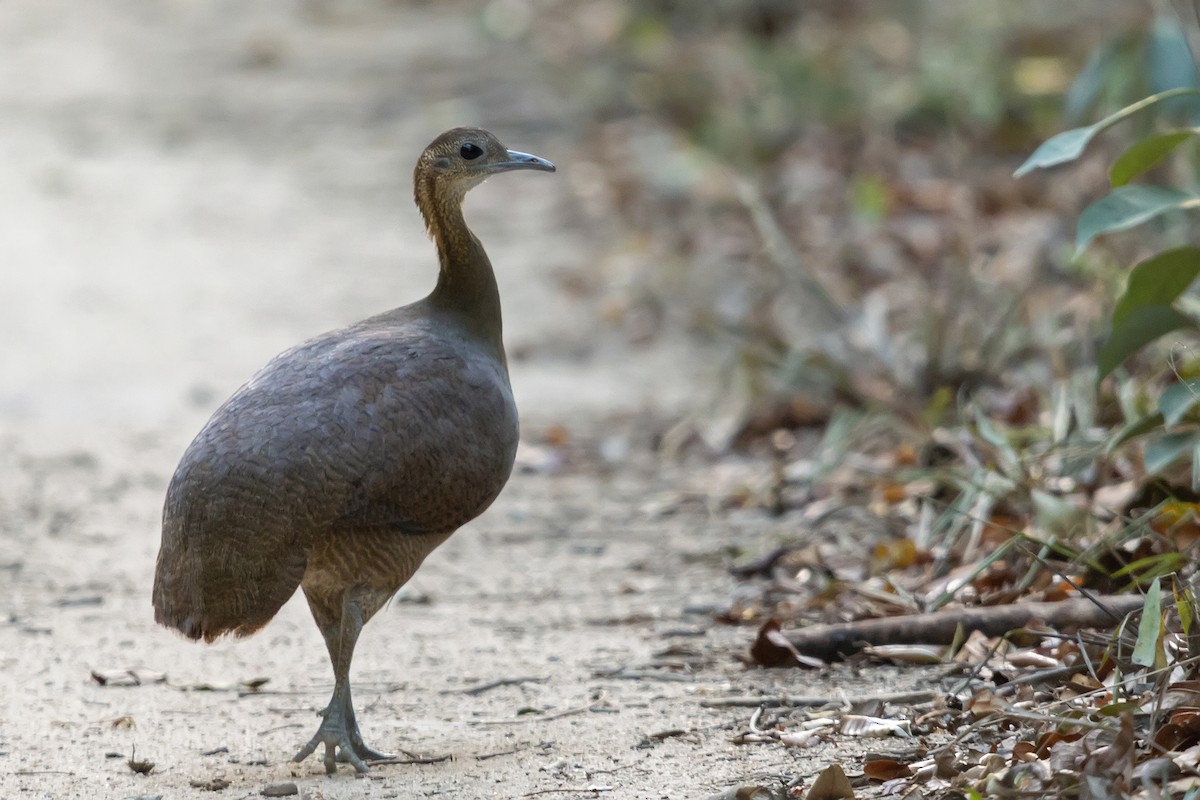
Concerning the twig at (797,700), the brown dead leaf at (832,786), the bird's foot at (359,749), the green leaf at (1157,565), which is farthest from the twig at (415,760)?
the green leaf at (1157,565)

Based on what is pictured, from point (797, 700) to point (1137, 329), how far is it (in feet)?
4.63

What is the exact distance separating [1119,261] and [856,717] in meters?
3.89

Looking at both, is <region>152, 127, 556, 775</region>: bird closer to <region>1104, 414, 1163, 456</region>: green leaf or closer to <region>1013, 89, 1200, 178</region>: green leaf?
<region>1013, 89, 1200, 178</region>: green leaf

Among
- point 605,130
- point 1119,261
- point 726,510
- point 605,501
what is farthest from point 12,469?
point 605,130

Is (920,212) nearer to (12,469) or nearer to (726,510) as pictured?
(726,510)

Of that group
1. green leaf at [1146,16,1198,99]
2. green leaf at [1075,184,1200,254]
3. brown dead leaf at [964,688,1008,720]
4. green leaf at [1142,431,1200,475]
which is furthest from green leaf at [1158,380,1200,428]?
green leaf at [1146,16,1198,99]

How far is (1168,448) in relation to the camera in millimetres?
4305

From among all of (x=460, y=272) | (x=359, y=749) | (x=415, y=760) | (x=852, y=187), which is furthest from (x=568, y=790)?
(x=852, y=187)

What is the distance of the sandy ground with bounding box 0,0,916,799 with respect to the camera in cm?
385

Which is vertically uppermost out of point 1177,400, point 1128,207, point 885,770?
point 1128,207

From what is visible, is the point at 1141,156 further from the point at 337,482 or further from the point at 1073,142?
the point at 337,482

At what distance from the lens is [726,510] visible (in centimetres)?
586

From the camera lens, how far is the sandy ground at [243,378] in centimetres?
385

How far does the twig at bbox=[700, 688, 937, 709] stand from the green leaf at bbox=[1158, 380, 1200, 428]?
0.96m
